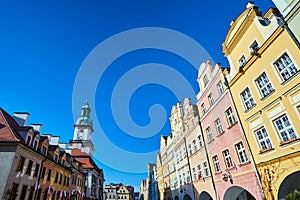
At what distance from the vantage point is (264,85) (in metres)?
13.8

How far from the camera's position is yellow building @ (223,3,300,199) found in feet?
36.9

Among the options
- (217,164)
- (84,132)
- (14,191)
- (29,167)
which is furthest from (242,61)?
(84,132)

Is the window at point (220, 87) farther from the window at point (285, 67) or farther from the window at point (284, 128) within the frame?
the window at point (284, 128)

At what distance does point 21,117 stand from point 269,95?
1106 inches

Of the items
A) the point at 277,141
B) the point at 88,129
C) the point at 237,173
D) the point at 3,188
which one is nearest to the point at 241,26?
the point at 277,141

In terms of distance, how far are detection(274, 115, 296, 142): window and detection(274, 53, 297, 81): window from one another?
268cm

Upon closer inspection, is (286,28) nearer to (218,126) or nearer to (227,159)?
(218,126)

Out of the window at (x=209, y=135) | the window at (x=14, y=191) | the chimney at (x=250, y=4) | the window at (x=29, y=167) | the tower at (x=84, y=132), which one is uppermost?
the tower at (x=84, y=132)

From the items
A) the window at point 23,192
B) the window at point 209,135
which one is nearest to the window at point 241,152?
the window at point 209,135

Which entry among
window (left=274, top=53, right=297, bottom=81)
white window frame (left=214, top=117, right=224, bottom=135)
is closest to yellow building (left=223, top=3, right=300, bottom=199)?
window (left=274, top=53, right=297, bottom=81)

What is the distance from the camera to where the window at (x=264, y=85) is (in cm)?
1330

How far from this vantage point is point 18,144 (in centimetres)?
1706

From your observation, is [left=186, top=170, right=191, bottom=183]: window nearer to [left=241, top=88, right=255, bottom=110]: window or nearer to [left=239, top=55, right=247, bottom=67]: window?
[left=241, top=88, right=255, bottom=110]: window

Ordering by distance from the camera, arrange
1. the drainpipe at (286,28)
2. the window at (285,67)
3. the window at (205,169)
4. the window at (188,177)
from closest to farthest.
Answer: the drainpipe at (286,28), the window at (285,67), the window at (205,169), the window at (188,177)
